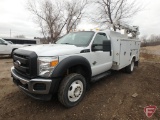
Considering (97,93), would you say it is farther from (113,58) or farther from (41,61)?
(41,61)

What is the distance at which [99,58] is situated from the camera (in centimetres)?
416

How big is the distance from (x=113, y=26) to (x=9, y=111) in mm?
5734

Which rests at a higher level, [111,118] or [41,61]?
[41,61]

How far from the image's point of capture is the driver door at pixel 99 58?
3.95 m

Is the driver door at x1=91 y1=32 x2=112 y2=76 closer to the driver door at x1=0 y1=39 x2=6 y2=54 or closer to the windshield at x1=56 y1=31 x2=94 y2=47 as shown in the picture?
the windshield at x1=56 y1=31 x2=94 y2=47

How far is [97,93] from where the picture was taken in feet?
13.5

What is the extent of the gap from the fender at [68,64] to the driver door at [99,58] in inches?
16.4

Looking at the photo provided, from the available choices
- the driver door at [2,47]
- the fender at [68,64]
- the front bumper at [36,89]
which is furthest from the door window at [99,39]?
the driver door at [2,47]

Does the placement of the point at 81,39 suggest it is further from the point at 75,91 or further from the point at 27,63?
the point at 27,63

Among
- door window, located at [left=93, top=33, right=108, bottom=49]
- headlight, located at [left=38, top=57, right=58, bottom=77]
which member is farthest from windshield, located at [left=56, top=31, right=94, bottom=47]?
headlight, located at [left=38, top=57, right=58, bottom=77]

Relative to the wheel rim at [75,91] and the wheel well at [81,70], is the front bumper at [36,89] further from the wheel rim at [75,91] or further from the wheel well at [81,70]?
the wheel well at [81,70]

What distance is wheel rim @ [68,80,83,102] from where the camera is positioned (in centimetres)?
324

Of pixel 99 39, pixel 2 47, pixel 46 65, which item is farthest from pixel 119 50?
pixel 2 47

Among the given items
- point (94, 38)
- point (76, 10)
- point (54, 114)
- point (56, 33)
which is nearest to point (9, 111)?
point (54, 114)
